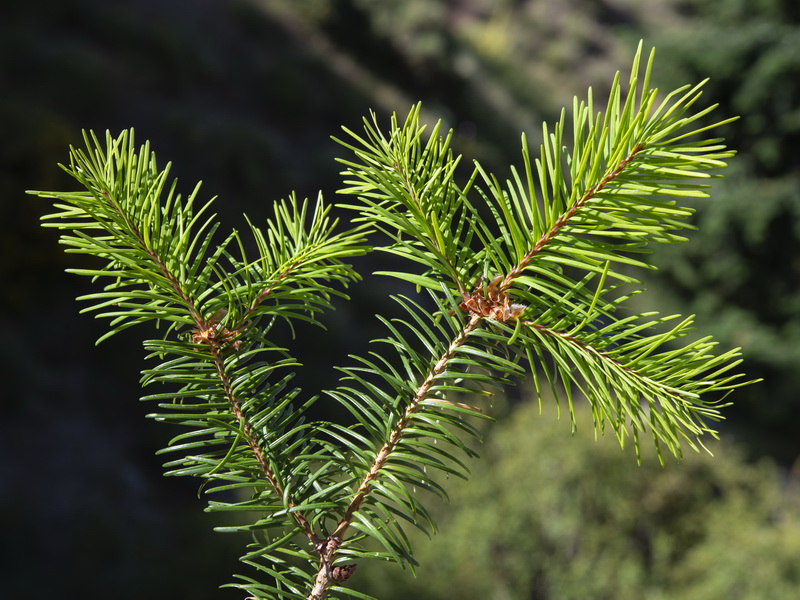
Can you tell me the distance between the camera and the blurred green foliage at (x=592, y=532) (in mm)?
4117

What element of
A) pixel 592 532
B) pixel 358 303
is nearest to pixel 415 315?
pixel 592 532

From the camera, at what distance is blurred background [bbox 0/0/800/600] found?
4.23 m

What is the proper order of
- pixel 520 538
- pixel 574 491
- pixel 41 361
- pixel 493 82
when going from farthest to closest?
pixel 493 82
pixel 41 361
pixel 574 491
pixel 520 538

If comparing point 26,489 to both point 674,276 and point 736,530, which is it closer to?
point 736,530

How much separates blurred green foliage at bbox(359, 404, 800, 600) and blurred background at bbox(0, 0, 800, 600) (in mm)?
16

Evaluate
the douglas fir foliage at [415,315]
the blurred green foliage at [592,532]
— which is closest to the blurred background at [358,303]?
the blurred green foliage at [592,532]

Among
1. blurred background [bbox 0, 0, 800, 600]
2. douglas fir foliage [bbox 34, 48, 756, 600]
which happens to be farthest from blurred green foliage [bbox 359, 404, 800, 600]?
douglas fir foliage [bbox 34, 48, 756, 600]

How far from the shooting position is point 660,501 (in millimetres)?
4852

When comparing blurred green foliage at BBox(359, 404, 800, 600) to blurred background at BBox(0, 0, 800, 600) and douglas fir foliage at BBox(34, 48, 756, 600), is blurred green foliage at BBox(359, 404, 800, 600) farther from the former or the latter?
douglas fir foliage at BBox(34, 48, 756, 600)

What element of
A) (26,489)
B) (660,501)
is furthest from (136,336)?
(660,501)

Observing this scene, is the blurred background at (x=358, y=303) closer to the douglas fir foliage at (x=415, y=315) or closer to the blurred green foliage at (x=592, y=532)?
the blurred green foliage at (x=592, y=532)

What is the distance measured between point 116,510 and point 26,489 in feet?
1.88

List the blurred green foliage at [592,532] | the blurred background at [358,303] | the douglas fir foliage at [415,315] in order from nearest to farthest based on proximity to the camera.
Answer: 1. the douglas fir foliage at [415,315]
2. the blurred green foliage at [592,532]
3. the blurred background at [358,303]

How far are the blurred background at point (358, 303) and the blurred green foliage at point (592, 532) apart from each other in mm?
16
